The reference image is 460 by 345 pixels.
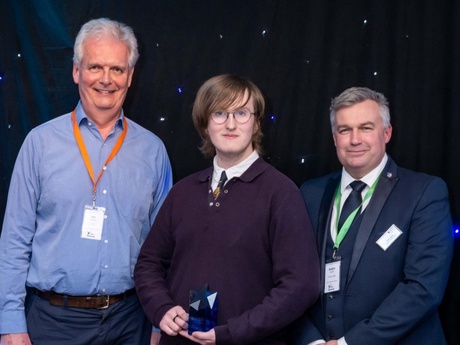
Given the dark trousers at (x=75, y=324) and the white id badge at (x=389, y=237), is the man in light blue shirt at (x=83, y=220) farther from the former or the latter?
the white id badge at (x=389, y=237)

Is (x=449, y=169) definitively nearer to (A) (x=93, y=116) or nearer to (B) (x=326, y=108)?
(B) (x=326, y=108)

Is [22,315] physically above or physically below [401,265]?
below

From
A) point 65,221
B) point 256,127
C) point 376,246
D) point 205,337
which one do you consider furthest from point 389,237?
point 65,221

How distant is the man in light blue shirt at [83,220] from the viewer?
2.91 metres

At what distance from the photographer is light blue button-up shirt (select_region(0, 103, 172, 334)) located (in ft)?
9.52

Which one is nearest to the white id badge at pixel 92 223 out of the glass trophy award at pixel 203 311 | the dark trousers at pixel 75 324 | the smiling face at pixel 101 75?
the dark trousers at pixel 75 324

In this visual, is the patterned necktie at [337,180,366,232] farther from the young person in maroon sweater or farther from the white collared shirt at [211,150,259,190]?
the white collared shirt at [211,150,259,190]

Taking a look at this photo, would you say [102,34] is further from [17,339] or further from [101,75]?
[17,339]

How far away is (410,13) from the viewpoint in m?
3.24

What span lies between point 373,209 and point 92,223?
46.9 inches

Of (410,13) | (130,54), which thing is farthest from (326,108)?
(130,54)

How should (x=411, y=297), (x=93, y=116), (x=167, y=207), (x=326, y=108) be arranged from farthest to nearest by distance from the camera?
(x=326, y=108)
(x=93, y=116)
(x=167, y=207)
(x=411, y=297)

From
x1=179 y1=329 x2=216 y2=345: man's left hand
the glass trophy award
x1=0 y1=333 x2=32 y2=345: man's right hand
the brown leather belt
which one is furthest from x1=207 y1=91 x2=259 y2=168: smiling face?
x1=0 y1=333 x2=32 y2=345: man's right hand

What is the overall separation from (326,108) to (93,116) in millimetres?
1138
